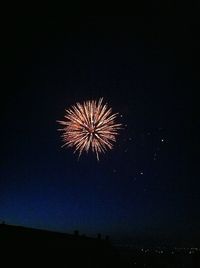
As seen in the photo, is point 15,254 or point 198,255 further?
point 15,254

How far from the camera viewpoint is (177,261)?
23.3 metres

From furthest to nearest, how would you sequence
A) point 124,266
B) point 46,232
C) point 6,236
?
point 124,266
point 46,232
point 6,236

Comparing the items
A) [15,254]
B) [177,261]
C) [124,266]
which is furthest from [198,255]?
[124,266]

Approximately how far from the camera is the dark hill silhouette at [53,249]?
19942 millimetres

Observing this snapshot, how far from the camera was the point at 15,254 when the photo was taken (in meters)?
19.9

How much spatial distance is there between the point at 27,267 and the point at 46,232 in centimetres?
273

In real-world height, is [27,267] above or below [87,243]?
below

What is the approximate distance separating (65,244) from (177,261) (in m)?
6.50

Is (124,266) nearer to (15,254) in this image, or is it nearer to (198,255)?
(15,254)

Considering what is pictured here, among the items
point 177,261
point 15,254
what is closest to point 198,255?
point 177,261

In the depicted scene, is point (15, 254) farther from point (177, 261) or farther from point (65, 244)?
point (177, 261)

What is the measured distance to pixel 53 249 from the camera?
2339cm

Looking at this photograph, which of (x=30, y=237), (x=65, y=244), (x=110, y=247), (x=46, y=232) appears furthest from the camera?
(x=110, y=247)

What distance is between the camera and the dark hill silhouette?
19942 mm
